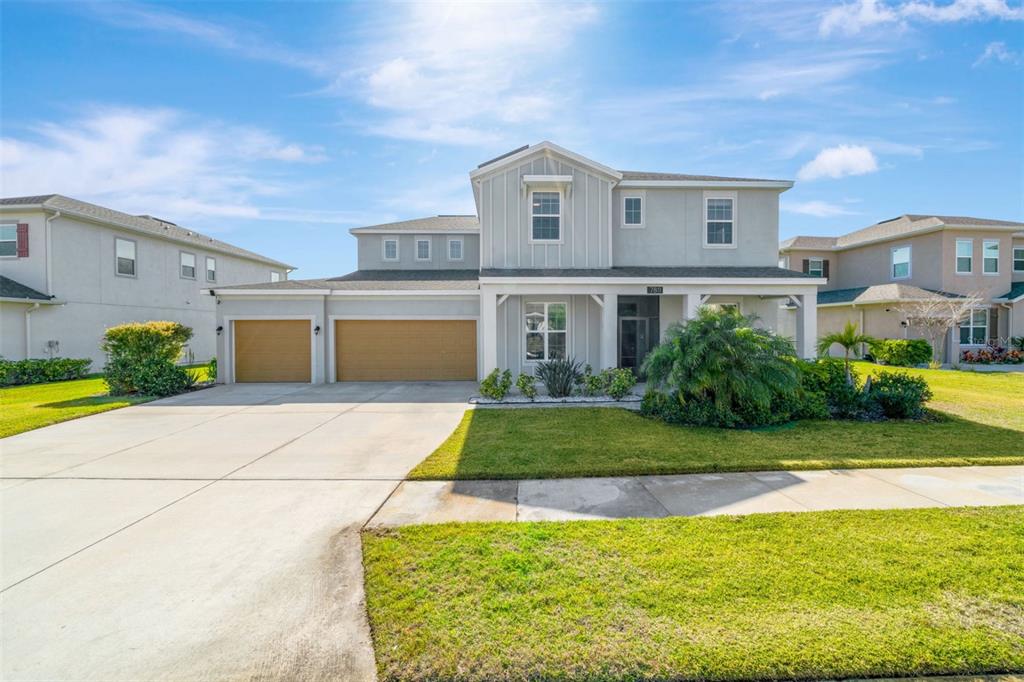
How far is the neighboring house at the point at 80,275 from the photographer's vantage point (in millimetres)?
15516

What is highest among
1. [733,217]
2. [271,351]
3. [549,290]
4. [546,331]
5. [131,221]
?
[131,221]

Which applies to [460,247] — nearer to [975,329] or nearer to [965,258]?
[965,258]

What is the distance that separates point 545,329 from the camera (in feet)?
45.2

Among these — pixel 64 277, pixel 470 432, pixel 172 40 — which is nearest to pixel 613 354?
pixel 470 432

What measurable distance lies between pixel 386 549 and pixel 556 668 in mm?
1845

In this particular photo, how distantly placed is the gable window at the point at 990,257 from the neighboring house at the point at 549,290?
46.5ft

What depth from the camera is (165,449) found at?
23.1 feet

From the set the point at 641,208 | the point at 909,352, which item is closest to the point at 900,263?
the point at 909,352

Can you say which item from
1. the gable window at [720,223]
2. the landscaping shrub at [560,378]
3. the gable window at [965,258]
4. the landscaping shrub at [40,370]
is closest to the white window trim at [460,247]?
the landscaping shrub at [560,378]

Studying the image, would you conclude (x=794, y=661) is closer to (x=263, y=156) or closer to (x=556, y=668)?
(x=556, y=668)

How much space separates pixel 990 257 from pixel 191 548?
3037 centimetres

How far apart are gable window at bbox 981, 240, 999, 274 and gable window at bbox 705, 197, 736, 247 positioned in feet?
51.9

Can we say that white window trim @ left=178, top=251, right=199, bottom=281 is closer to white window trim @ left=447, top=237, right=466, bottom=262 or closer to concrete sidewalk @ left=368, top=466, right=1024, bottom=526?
white window trim @ left=447, top=237, right=466, bottom=262

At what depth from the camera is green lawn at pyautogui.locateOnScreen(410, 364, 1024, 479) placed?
19.4 feet
